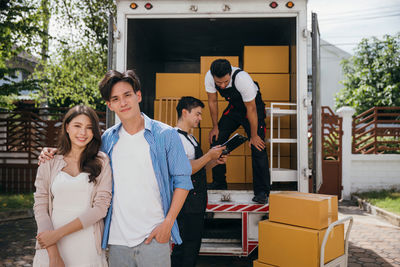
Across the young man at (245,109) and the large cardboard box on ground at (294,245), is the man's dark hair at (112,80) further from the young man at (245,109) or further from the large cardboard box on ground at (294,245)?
the large cardboard box on ground at (294,245)

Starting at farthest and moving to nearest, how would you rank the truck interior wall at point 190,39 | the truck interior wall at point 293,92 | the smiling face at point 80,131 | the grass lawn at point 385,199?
the grass lawn at point 385,199 → the truck interior wall at point 190,39 → the truck interior wall at point 293,92 → the smiling face at point 80,131

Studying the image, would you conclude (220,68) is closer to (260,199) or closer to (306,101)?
(306,101)

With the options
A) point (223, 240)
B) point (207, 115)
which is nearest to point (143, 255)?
point (223, 240)

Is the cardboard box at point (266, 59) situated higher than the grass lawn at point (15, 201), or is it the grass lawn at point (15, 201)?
the cardboard box at point (266, 59)

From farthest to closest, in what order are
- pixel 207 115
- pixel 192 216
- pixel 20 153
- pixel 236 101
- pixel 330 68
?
1. pixel 330 68
2. pixel 20 153
3. pixel 207 115
4. pixel 236 101
5. pixel 192 216

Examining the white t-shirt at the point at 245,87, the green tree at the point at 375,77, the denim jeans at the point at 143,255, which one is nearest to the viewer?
the denim jeans at the point at 143,255

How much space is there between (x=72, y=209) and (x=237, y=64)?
3.76 metres

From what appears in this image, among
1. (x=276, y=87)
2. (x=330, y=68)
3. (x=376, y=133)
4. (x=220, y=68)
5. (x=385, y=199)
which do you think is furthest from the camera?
(x=330, y=68)

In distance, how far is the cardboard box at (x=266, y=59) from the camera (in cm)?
493

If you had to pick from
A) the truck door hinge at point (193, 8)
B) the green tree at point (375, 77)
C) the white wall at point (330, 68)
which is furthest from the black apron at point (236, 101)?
the white wall at point (330, 68)

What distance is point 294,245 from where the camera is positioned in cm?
321

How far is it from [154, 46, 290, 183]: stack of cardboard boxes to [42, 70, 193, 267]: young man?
9.47ft

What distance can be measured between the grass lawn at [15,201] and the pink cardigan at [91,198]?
616 centimetres

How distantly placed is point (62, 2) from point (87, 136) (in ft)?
38.1
